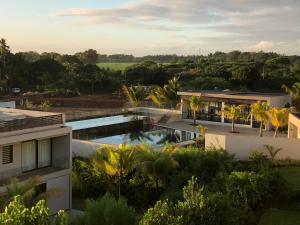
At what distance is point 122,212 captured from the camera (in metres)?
13.0

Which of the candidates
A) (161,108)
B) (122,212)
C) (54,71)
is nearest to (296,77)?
(161,108)

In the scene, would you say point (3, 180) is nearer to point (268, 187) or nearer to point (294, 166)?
point (268, 187)

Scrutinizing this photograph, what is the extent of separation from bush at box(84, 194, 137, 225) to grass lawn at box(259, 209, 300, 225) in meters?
6.68

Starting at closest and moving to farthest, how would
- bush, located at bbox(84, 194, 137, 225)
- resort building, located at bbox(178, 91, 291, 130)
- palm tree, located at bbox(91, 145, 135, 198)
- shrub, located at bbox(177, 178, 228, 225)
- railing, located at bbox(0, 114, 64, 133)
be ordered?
bush, located at bbox(84, 194, 137, 225)
shrub, located at bbox(177, 178, 228, 225)
railing, located at bbox(0, 114, 64, 133)
palm tree, located at bbox(91, 145, 135, 198)
resort building, located at bbox(178, 91, 291, 130)

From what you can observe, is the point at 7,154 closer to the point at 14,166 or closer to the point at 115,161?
the point at 14,166

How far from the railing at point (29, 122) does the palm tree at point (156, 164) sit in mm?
4056

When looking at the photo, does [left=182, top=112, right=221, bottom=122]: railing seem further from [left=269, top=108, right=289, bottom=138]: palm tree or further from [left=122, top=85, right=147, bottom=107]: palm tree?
[left=269, top=108, right=289, bottom=138]: palm tree

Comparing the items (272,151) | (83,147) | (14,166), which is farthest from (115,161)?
(272,151)

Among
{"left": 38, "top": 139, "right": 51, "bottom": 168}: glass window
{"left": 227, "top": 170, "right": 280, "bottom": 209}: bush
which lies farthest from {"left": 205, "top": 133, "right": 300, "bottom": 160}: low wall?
{"left": 38, "top": 139, "right": 51, "bottom": 168}: glass window

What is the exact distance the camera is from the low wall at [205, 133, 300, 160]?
25250 millimetres

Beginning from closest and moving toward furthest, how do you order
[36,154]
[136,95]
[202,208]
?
[202,208], [36,154], [136,95]

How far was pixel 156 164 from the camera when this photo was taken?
2161 centimetres

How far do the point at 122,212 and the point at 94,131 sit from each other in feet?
75.1

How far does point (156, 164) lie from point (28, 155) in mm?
5548
